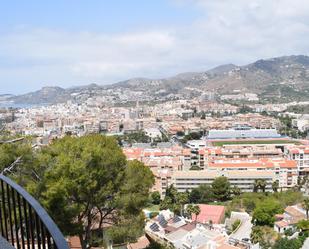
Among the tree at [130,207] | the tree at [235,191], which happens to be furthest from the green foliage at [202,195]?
the tree at [130,207]

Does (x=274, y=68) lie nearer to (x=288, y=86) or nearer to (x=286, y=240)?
(x=288, y=86)

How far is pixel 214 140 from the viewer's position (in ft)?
181

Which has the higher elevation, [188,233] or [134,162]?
[134,162]

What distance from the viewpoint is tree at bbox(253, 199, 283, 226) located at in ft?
64.7

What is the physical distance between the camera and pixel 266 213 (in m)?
20.0

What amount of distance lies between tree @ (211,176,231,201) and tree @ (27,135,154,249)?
2103 centimetres

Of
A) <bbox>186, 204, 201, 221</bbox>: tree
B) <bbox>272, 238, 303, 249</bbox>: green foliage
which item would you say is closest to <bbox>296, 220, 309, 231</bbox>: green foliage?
<bbox>272, 238, 303, 249</bbox>: green foliage

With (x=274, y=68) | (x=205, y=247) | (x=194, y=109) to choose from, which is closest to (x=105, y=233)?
(x=205, y=247)

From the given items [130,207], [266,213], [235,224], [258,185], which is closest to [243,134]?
[258,185]

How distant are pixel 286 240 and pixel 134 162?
9.90 m

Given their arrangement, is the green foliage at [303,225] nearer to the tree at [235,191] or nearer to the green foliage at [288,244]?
the green foliage at [288,244]

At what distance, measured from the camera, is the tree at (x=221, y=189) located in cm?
2880

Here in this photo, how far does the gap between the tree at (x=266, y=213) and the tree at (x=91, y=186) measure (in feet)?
42.0

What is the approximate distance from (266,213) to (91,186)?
578 inches
